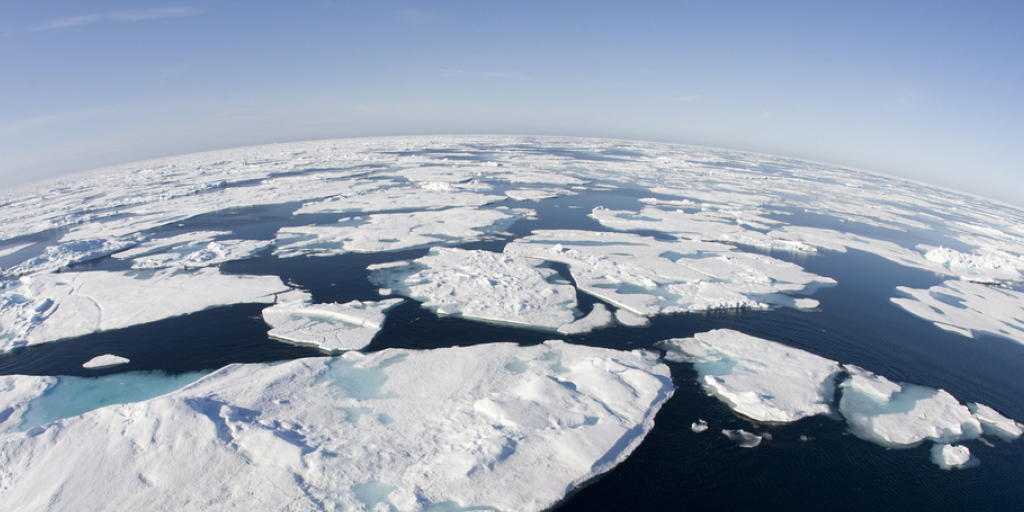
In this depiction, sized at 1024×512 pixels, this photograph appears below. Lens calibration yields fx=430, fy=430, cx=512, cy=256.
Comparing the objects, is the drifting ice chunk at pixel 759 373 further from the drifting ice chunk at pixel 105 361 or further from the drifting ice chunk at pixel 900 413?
the drifting ice chunk at pixel 105 361

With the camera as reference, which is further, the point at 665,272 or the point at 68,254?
the point at 68,254

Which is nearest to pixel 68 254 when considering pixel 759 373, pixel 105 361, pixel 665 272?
pixel 105 361

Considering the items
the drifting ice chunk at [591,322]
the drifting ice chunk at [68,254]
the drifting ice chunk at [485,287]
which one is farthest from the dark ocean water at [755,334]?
the drifting ice chunk at [68,254]

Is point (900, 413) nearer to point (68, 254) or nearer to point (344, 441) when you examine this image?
point (344, 441)

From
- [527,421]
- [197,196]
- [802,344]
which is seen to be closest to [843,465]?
[802,344]

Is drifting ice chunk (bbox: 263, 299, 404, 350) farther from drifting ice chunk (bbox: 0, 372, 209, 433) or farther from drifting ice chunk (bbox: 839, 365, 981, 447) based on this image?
drifting ice chunk (bbox: 839, 365, 981, 447)

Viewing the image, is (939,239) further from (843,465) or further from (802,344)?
(843,465)
